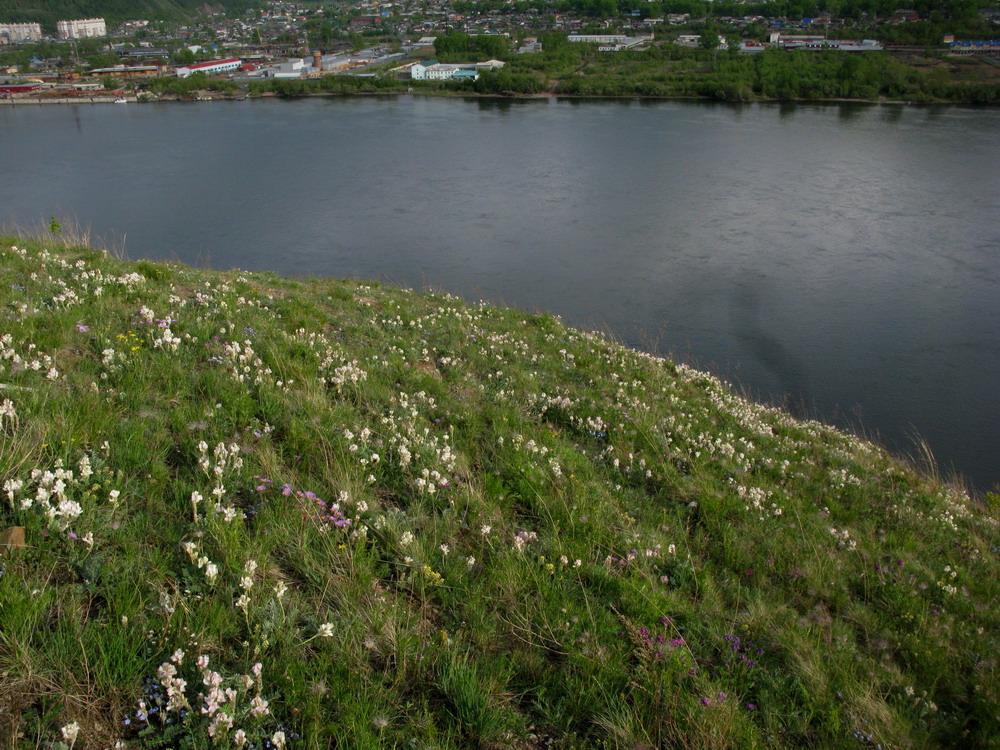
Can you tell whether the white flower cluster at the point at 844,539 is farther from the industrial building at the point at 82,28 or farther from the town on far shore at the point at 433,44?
the industrial building at the point at 82,28

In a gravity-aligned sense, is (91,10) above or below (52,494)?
above

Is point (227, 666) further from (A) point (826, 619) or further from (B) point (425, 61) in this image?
(B) point (425, 61)

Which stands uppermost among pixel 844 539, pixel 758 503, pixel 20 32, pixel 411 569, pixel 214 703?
pixel 20 32

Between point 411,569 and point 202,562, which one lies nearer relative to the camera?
point 202,562

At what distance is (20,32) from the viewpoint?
128 m

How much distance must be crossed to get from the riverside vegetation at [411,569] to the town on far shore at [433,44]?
7040 cm

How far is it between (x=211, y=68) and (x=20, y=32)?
7145cm

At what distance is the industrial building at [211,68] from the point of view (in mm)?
82750

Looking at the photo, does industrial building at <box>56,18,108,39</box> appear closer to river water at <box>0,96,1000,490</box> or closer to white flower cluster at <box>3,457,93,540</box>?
river water at <box>0,96,1000,490</box>

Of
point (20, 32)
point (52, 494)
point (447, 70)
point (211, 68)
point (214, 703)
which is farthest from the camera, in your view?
point (20, 32)

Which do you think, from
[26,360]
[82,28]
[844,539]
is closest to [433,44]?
[82,28]

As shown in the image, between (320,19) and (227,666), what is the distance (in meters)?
178

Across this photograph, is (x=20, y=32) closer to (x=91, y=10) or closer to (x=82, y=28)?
(x=82, y=28)

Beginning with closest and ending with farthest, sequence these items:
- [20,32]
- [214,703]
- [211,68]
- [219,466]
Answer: [214,703], [219,466], [211,68], [20,32]
